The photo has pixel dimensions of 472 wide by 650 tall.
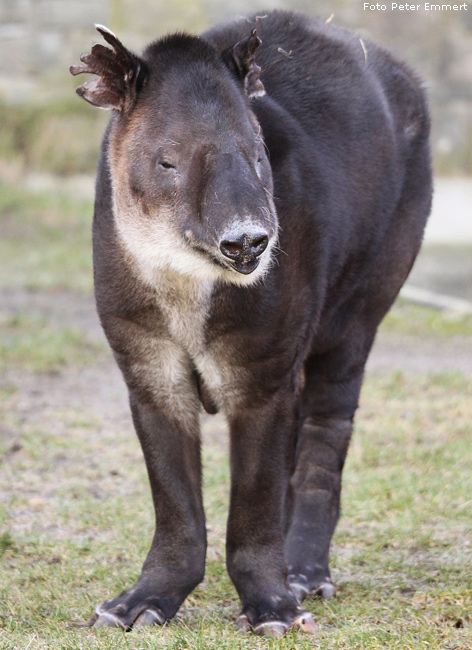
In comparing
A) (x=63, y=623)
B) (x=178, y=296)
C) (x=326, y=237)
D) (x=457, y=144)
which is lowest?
(x=63, y=623)

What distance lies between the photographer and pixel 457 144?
1538 centimetres

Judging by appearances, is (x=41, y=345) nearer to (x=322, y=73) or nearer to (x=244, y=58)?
(x=322, y=73)

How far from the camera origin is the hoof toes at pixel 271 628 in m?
3.90

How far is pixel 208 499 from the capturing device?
5.82m

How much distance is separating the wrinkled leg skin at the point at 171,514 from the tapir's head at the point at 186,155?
65cm

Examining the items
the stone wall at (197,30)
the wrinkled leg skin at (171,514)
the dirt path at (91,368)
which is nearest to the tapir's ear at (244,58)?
the wrinkled leg skin at (171,514)

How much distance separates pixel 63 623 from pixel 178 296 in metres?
1.26

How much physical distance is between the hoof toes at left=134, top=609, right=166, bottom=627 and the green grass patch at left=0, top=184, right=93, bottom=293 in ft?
22.8

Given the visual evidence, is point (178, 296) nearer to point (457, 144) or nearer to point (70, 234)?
point (70, 234)

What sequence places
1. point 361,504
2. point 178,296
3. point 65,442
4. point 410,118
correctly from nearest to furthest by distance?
point 178,296
point 410,118
point 361,504
point 65,442

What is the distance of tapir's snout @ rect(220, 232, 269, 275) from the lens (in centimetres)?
337

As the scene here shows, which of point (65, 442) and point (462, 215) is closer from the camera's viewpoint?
point (65, 442)

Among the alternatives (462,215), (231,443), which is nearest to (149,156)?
(231,443)

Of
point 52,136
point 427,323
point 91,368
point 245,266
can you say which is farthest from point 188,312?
point 52,136
